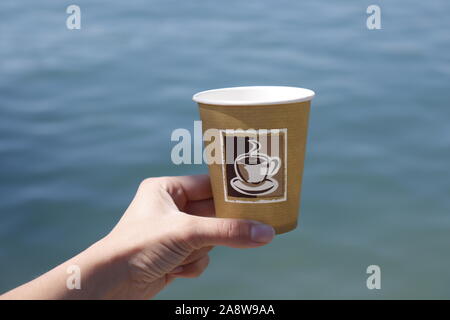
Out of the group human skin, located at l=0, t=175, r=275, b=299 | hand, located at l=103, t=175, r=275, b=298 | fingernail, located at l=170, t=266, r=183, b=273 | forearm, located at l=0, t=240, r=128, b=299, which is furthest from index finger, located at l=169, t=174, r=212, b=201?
forearm, located at l=0, t=240, r=128, b=299

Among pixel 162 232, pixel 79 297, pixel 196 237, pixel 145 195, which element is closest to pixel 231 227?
pixel 196 237

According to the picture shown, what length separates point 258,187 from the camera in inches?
60.9

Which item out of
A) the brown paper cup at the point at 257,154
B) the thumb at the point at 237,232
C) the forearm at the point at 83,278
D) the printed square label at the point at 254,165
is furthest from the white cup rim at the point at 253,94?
the forearm at the point at 83,278

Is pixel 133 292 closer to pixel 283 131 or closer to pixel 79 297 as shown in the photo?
pixel 79 297

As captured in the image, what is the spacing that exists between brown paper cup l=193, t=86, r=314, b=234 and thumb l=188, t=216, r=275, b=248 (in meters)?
0.04

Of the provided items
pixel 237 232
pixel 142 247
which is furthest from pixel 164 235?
pixel 237 232

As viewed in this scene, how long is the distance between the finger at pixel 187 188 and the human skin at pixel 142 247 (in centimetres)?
9

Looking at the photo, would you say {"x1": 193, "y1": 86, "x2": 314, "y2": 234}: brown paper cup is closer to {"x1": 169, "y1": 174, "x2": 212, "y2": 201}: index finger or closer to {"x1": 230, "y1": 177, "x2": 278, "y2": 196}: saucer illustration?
{"x1": 230, "y1": 177, "x2": 278, "y2": 196}: saucer illustration

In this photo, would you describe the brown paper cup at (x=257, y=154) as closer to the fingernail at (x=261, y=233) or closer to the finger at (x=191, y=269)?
the fingernail at (x=261, y=233)

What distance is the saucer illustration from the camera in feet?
5.08

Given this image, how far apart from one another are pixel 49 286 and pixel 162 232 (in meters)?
0.38

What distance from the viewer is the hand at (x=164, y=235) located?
1540 millimetres

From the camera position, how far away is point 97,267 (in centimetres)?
167

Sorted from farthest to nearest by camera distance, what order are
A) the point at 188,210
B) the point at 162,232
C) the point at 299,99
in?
the point at 188,210
the point at 162,232
the point at 299,99
